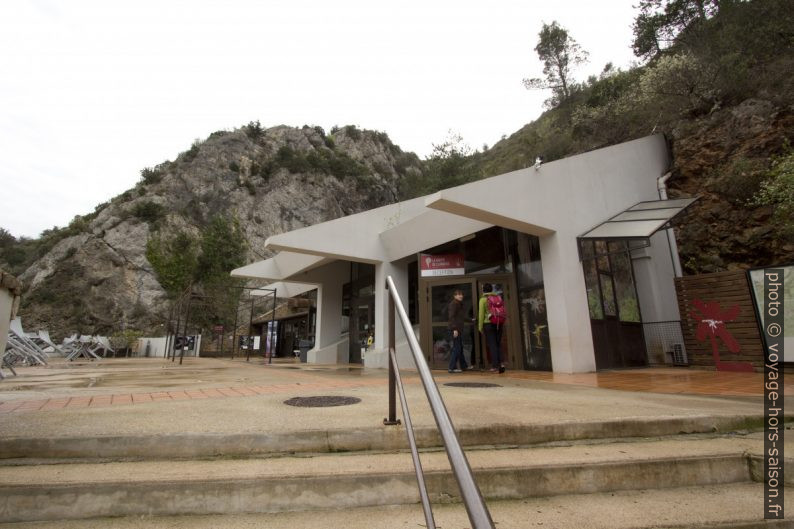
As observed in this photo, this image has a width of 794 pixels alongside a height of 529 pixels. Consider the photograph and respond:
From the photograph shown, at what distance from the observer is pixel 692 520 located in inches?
66.4

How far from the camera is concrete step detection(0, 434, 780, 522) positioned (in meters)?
1.70

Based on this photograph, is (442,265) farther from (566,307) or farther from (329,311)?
(329,311)

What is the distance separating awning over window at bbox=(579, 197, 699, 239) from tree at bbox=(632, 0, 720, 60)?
540 inches

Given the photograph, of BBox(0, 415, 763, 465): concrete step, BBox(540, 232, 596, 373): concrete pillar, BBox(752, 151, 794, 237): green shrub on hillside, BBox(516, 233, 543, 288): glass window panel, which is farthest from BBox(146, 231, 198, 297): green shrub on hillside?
BBox(752, 151, 794, 237): green shrub on hillside

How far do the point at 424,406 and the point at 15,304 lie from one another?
3588 mm

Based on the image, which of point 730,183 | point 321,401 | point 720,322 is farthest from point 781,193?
point 321,401

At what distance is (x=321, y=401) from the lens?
143 inches

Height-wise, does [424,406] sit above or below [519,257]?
below

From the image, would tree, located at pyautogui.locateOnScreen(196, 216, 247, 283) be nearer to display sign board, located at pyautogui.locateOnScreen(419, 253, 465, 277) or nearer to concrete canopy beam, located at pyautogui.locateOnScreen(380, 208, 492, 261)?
concrete canopy beam, located at pyautogui.locateOnScreen(380, 208, 492, 261)

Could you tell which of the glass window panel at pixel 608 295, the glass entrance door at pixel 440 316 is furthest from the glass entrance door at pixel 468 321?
the glass window panel at pixel 608 295

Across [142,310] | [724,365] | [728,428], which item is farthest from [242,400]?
[142,310]

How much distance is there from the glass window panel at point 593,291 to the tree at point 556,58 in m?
24.2

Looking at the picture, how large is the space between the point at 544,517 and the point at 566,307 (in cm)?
672

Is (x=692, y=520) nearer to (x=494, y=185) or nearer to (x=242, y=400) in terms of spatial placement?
(x=242, y=400)
